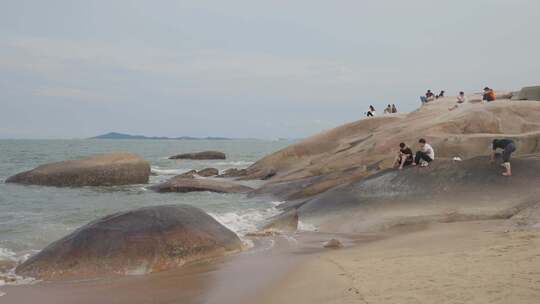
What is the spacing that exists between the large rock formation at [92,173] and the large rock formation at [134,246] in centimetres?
1505

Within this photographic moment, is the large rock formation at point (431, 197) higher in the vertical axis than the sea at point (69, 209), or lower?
higher

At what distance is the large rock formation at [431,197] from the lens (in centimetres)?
1094

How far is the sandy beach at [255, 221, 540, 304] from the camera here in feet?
17.3

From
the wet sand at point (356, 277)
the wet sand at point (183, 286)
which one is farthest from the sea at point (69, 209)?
the wet sand at point (356, 277)

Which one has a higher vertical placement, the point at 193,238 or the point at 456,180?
the point at 456,180

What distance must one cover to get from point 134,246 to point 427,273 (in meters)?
4.64

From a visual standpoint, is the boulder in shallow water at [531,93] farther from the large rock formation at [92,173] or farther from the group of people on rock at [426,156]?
the large rock formation at [92,173]

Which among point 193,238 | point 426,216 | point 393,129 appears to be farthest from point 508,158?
point 393,129

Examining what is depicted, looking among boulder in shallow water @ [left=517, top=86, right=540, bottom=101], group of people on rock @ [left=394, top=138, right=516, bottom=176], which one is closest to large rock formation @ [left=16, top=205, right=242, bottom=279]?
group of people on rock @ [left=394, top=138, right=516, bottom=176]

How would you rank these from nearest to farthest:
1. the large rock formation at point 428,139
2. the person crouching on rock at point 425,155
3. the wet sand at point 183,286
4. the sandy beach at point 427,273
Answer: the sandy beach at point 427,273 < the wet sand at point 183,286 < the person crouching on rock at point 425,155 < the large rock formation at point 428,139

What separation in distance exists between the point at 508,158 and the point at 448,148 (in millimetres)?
4820

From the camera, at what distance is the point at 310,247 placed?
31.3ft

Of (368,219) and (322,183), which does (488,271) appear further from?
(322,183)

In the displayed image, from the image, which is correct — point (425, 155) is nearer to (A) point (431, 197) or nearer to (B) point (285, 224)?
(A) point (431, 197)
